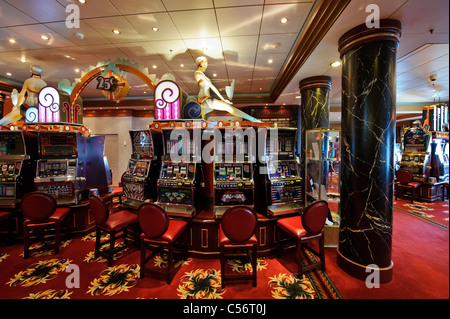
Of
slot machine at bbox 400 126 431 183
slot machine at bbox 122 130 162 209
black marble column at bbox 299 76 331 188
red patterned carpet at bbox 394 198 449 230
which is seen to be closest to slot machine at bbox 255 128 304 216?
black marble column at bbox 299 76 331 188

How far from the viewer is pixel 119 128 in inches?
319

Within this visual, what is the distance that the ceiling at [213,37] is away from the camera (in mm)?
2562

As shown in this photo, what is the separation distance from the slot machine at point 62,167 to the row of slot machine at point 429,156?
30.2 ft

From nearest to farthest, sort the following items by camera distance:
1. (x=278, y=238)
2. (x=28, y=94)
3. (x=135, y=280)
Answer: (x=135, y=280) → (x=278, y=238) → (x=28, y=94)

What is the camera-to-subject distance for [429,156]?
20.2 feet

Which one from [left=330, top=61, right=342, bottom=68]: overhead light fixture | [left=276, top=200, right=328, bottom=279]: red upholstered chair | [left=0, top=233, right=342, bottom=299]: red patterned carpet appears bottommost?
[left=0, top=233, right=342, bottom=299]: red patterned carpet

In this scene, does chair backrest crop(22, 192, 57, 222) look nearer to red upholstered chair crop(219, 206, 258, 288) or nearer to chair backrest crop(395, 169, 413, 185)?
red upholstered chair crop(219, 206, 258, 288)

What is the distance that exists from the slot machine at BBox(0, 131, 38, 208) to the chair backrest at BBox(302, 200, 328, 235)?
4706 millimetres

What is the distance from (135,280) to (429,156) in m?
8.57

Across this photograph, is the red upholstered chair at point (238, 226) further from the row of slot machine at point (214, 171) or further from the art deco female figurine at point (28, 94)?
the art deco female figurine at point (28, 94)

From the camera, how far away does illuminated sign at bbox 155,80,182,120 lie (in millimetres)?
3471

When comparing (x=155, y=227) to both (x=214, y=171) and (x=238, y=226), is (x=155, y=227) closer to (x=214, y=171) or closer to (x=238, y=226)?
(x=238, y=226)

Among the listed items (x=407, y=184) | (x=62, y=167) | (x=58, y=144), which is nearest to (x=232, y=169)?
(x=62, y=167)
